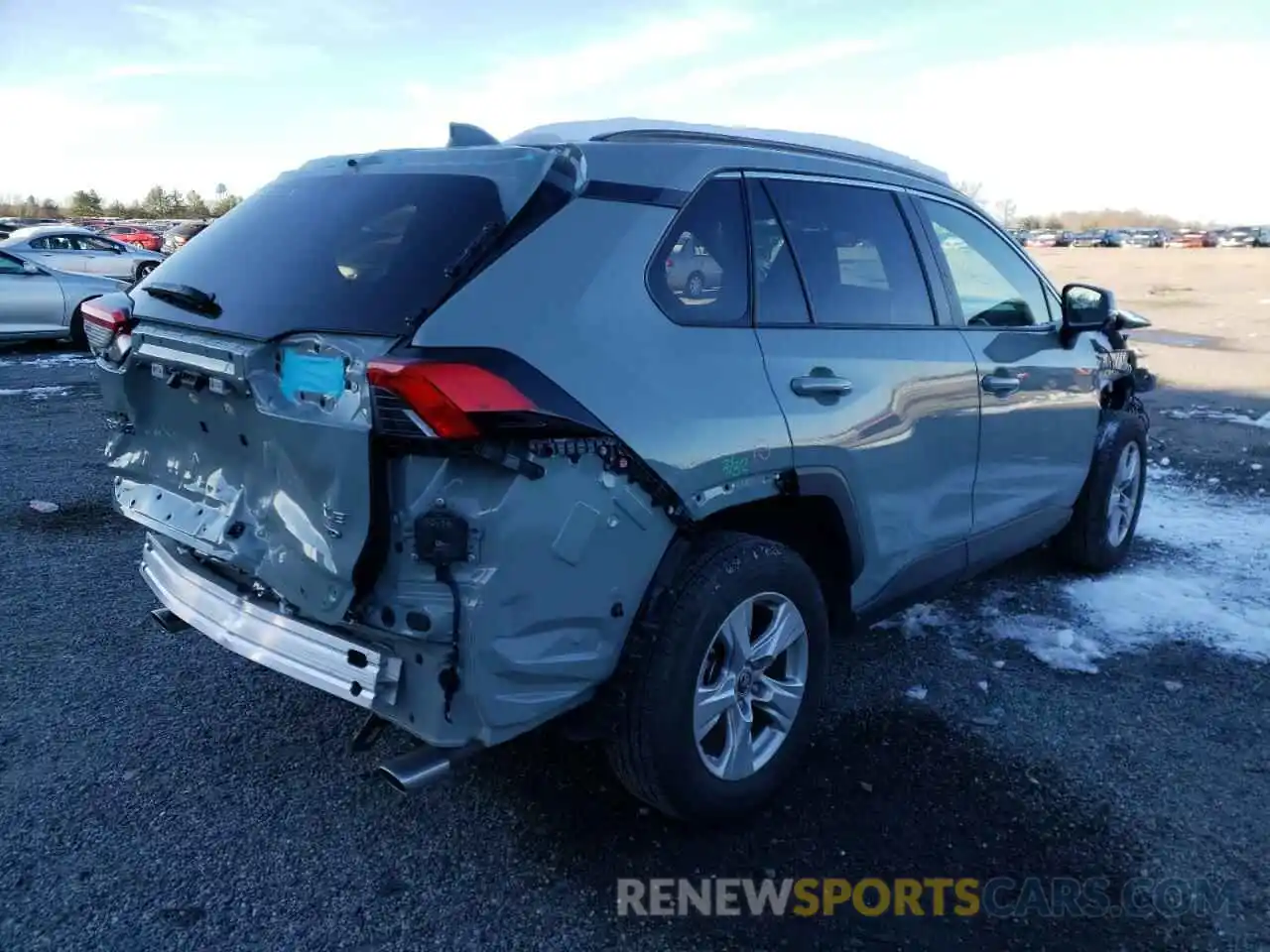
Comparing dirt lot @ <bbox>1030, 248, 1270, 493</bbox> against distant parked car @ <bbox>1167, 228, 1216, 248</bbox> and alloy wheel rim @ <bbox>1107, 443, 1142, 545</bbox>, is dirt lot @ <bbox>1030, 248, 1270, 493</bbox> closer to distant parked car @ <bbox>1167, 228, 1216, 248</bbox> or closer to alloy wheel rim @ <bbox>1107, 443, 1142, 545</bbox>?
alloy wheel rim @ <bbox>1107, 443, 1142, 545</bbox>

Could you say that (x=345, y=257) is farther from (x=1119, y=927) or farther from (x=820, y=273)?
(x=1119, y=927)

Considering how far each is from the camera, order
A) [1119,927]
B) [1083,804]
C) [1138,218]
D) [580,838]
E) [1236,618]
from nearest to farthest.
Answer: [1119,927], [580,838], [1083,804], [1236,618], [1138,218]

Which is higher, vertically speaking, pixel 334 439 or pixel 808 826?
pixel 334 439

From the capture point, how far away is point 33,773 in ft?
10.5

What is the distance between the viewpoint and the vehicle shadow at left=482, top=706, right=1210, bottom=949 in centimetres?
260

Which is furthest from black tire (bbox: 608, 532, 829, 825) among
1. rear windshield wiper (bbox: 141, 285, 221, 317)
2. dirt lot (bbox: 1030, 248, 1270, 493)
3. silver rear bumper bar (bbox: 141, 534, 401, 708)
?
dirt lot (bbox: 1030, 248, 1270, 493)

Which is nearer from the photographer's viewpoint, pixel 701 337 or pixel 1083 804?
pixel 701 337

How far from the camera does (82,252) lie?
17562 millimetres

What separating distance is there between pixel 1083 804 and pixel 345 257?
106 inches

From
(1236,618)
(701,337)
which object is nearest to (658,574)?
(701,337)

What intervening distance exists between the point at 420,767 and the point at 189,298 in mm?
1493

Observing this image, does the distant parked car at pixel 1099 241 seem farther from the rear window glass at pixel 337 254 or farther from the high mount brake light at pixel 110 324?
the high mount brake light at pixel 110 324

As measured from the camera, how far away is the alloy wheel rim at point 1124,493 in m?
5.13

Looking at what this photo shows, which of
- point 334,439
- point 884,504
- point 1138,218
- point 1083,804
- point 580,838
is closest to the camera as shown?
point 334,439
